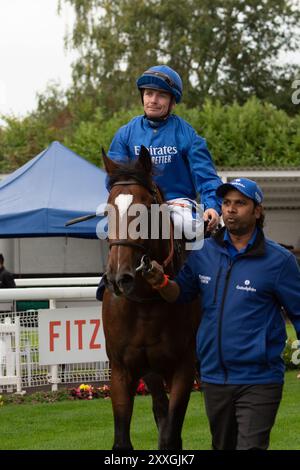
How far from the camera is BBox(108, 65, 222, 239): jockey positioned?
19.4 ft

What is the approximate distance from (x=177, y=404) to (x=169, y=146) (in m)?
1.59

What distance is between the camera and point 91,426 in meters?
8.44

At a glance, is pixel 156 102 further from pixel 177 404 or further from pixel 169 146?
pixel 177 404

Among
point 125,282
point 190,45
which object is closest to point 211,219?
point 125,282

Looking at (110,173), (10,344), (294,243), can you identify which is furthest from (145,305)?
(294,243)

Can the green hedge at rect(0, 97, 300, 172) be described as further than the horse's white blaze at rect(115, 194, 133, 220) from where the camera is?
Yes

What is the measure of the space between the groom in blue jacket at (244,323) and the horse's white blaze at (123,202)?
53 cm

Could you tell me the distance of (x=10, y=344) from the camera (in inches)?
404

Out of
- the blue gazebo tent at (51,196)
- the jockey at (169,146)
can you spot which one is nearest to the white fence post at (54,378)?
the blue gazebo tent at (51,196)

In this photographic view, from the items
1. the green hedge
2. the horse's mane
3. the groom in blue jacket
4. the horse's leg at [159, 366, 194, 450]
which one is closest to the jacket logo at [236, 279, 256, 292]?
the groom in blue jacket

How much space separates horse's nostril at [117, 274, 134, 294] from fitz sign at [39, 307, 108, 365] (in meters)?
5.50

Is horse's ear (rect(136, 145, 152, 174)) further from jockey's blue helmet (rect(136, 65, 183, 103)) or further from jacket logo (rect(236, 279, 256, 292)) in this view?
jacket logo (rect(236, 279, 256, 292))

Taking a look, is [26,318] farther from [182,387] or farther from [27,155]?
[27,155]

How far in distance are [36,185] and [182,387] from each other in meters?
8.14
